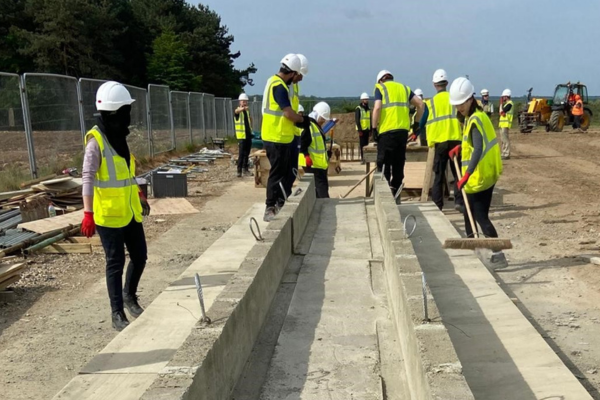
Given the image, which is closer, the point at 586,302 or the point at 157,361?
the point at 157,361

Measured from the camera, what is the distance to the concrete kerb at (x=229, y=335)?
8.77 feet

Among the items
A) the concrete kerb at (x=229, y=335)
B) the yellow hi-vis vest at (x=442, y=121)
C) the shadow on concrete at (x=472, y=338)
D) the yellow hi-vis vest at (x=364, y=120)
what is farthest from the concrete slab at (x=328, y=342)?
the yellow hi-vis vest at (x=364, y=120)

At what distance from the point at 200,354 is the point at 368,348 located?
1.35 metres

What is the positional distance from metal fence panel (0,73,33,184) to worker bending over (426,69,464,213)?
7395 mm

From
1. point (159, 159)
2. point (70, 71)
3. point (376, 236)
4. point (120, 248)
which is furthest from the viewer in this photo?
point (70, 71)

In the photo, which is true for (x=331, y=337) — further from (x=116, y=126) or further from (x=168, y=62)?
(x=168, y=62)

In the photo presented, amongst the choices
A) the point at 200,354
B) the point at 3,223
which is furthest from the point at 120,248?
the point at 3,223

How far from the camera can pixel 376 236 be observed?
21.8 ft

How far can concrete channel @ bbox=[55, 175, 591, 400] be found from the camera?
9.91 feet

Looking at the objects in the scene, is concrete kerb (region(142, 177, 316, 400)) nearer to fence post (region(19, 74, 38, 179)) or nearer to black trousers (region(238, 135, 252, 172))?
fence post (region(19, 74, 38, 179))

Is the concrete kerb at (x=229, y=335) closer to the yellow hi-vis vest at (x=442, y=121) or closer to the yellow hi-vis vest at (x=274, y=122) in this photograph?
the yellow hi-vis vest at (x=274, y=122)

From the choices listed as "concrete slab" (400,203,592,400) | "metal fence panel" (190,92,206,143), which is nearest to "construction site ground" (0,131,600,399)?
"concrete slab" (400,203,592,400)

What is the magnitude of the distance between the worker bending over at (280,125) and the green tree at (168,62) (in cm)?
4010

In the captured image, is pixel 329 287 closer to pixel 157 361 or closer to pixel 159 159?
pixel 157 361
